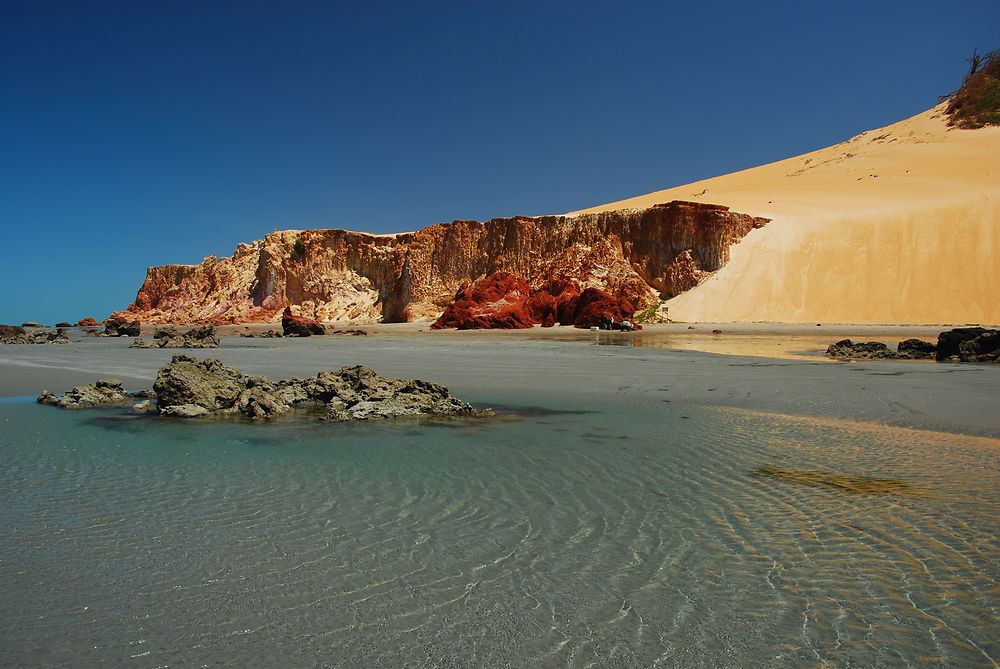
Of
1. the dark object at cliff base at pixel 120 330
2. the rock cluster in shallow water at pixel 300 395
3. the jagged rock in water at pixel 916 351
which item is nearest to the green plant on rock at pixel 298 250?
the dark object at cliff base at pixel 120 330

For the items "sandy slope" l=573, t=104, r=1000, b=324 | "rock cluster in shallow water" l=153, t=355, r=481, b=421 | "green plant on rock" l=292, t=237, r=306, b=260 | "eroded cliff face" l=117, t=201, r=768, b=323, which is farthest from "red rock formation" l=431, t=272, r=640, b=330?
"rock cluster in shallow water" l=153, t=355, r=481, b=421

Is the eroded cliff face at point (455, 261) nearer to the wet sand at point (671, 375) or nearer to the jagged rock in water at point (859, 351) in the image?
the wet sand at point (671, 375)

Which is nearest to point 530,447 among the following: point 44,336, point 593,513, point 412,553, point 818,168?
point 593,513

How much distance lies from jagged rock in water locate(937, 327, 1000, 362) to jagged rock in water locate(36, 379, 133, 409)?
17.6 m

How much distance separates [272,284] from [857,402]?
5216 centimetres

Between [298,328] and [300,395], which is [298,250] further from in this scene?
[300,395]

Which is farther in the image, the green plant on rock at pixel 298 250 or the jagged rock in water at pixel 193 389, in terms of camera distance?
the green plant on rock at pixel 298 250

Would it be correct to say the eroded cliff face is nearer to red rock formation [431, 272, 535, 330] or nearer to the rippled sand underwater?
red rock formation [431, 272, 535, 330]

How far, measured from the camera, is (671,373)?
→ 1250 cm

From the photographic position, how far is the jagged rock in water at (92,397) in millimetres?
9078

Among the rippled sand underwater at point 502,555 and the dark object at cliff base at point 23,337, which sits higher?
the dark object at cliff base at point 23,337

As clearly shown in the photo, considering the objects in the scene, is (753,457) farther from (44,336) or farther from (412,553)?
(44,336)

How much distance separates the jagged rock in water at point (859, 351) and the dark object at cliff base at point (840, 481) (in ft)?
39.4

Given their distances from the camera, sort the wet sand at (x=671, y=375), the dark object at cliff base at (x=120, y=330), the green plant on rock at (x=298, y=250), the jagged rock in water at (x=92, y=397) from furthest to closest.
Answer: the green plant on rock at (x=298, y=250), the dark object at cliff base at (x=120, y=330), the jagged rock in water at (x=92, y=397), the wet sand at (x=671, y=375)
